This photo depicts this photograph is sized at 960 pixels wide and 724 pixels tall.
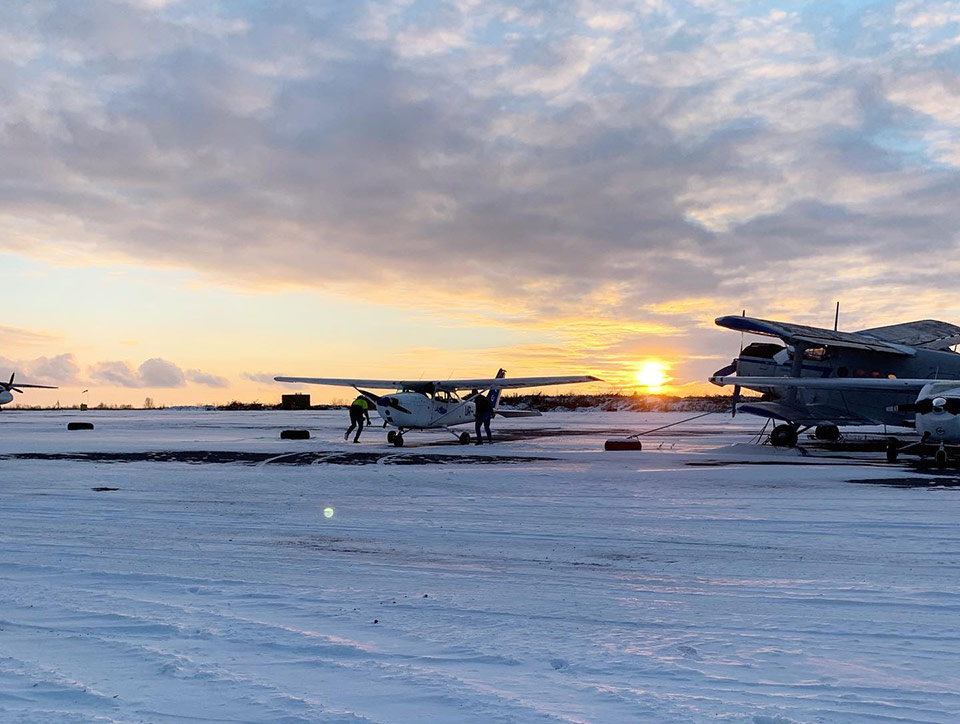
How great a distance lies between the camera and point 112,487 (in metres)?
14.3

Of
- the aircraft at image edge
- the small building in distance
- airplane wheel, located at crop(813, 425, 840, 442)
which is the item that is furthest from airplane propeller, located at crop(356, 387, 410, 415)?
the small building in distance

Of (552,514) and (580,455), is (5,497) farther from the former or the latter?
(580,455)

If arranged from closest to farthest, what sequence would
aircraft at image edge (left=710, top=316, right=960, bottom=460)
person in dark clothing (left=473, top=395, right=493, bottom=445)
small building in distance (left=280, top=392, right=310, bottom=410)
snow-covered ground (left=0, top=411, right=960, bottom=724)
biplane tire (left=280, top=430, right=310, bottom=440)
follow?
snow-covered ground (left=0, top=411, right=960, bottom=724), aircraft at image edge (left=710, top=316, right=960, bottom=460), person in dark clothing (left=473, top=395, right=493, bottom=445), biplane tire (left=280, top=430, right=310, bottom=440), small building in distance (left=280, top=392, right=310, bottom=410)

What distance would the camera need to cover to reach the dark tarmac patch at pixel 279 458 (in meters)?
19.6

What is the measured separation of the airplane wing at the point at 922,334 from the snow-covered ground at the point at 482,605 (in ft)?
58.9

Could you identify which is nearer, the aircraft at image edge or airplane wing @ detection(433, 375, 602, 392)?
the aircraft at image edge

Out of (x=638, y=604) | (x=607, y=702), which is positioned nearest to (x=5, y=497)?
(x=638, y=604)

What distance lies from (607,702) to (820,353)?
23.9 metres

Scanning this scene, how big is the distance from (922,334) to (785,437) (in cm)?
938

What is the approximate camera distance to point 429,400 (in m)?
27.9

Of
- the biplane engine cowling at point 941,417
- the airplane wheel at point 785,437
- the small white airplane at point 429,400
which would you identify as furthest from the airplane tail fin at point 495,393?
the biplane engine cowling at point 941,417

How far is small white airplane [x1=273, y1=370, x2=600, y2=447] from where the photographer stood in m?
26.8

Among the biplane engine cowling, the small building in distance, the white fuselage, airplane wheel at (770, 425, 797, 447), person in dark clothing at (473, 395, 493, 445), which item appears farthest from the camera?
the small building in distance

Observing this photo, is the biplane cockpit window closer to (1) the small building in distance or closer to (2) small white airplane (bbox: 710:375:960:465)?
(2) small white airplane (bbox: 710:375:960:465)
